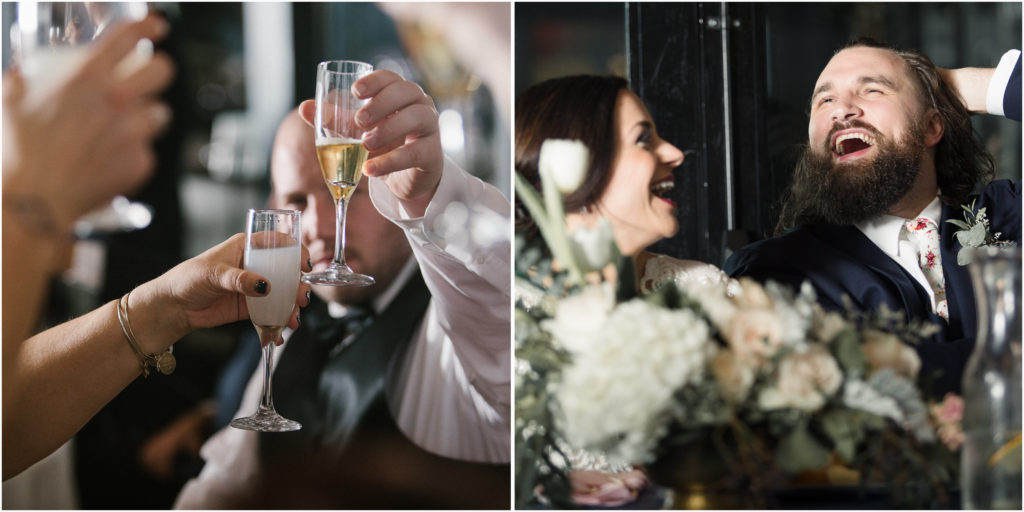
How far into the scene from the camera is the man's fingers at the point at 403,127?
5.01 feet

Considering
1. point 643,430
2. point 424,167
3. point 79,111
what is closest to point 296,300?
point 424,167

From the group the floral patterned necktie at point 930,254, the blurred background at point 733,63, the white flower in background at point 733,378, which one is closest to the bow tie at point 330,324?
the blurred background at point 733,63

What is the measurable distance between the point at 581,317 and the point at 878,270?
482 mm

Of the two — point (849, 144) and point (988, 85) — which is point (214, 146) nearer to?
point (849, 144)

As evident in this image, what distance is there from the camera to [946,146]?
5.16 ft

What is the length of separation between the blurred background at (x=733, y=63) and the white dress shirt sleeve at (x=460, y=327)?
0.22 m

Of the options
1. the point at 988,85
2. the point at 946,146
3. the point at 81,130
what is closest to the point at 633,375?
the point at 946,146

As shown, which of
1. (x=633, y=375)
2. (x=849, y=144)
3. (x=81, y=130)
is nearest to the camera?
(x=633, y=375)

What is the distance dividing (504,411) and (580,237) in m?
0.32

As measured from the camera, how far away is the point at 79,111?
146cm

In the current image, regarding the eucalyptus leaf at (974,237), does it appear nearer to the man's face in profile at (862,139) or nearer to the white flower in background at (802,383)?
the man's face in profile at (862,139)

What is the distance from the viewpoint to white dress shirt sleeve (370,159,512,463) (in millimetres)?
1604

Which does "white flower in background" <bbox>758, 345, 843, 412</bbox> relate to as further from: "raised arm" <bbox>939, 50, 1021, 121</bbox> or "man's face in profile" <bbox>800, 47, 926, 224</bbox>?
"raised arm" <bbox>939, 50, 1021, 121</bbox>

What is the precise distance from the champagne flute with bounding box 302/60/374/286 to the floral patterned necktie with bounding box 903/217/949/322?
33.8 inches
